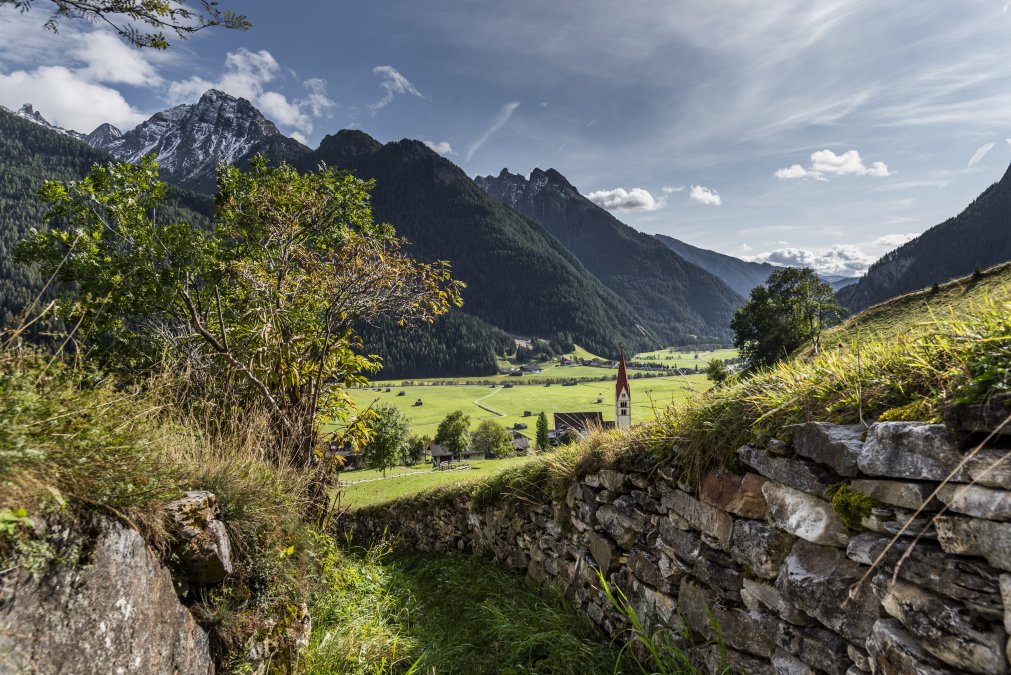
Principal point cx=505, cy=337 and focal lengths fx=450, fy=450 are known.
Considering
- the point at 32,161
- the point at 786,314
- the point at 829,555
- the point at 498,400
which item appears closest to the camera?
the point at 829,555

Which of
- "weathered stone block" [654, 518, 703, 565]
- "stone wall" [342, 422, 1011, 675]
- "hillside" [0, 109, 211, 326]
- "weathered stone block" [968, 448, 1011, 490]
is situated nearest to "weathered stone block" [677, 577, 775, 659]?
"stone wall" [342, 422, 1011, 675]

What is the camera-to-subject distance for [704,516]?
11.5 ft

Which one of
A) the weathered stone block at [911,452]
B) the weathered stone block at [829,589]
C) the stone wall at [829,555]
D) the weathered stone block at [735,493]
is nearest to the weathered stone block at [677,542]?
the stone wall at [829,555]

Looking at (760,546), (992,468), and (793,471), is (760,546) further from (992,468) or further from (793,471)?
(992,468)

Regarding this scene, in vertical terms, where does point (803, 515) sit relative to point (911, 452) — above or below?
below

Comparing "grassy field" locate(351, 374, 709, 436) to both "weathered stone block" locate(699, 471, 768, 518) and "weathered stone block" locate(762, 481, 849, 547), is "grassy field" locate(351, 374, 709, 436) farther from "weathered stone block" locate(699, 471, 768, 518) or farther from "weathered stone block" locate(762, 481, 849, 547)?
"weathered stone block" locate(762, 481, 849, 547)

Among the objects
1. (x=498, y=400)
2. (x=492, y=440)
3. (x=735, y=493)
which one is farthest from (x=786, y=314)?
(x=498, y=400)

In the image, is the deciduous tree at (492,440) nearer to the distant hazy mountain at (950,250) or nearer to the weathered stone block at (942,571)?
the weathered stone block at (942,571)

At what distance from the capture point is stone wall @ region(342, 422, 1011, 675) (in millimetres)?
1936

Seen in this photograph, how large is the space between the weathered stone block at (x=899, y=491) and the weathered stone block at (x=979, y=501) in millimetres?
78

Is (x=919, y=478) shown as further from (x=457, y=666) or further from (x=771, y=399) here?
(x=457, y=666)

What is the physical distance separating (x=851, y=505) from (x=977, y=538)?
52cm

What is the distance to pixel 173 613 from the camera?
2.77 metres

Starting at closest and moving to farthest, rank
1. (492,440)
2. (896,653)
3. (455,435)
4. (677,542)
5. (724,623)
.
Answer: (896,653)
(724,623)
(677,542)
(455,435)
(492,440)
